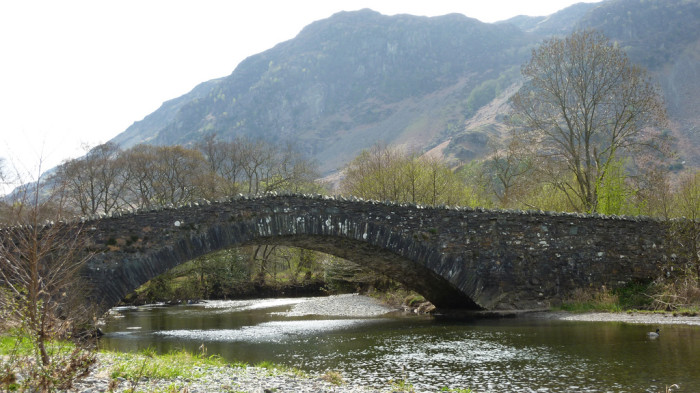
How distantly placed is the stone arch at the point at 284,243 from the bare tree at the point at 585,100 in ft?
29.8

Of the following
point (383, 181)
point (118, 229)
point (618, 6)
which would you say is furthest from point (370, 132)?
point (118, 229)

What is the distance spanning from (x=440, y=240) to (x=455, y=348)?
6082 millimetres

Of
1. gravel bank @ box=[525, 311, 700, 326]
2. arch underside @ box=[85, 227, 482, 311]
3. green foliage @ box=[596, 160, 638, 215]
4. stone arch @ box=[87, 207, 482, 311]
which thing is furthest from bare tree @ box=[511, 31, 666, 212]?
stone arch @ box=[87, 207, 482, 311]

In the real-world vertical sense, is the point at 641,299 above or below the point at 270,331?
above

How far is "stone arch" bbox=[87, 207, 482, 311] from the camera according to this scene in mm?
15914

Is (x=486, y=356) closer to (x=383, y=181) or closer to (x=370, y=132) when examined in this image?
(x=383, y=181)

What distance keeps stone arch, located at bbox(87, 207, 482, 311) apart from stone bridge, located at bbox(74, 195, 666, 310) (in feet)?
0.10

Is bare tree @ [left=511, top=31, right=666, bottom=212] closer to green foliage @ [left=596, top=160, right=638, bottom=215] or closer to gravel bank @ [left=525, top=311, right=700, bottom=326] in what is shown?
green foliage @ [left=596, top=160, right=638, bottom=215]

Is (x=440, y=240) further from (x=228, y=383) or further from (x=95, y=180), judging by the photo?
(x=95, y=180)

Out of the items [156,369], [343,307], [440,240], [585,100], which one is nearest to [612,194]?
[585,100]

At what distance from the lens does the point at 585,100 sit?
80.8ft

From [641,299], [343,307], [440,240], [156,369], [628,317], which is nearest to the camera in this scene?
[156,369]

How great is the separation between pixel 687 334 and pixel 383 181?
16765 millimetres

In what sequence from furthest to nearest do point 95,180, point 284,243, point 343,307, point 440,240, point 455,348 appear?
point 95,180
point 343,307
point 284,243
point 440,240
point 455,348
